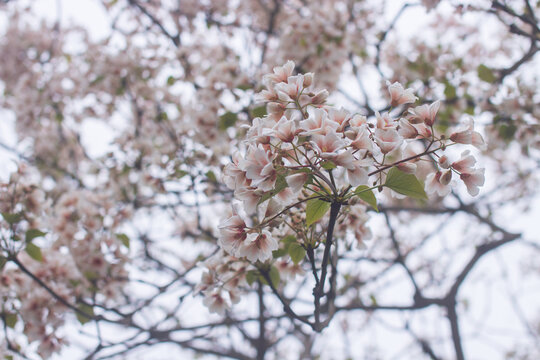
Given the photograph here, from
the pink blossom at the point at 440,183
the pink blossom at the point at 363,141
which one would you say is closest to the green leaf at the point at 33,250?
the pink blossom at the point at 363,141

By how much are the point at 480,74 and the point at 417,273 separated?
4228 millimetres

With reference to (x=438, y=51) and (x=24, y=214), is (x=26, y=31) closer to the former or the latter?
(x=24, y=214)

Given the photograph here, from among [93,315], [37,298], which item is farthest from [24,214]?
[93,315]

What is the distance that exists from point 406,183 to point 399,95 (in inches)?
15.9

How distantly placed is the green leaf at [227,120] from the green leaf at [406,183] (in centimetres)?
214

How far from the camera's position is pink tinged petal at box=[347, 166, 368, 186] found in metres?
1.33

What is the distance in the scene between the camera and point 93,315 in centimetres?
269

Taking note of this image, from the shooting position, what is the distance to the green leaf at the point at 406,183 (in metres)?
1.44

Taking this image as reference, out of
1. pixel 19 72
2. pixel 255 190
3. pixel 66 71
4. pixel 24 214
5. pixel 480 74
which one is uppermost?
pixel 19 72

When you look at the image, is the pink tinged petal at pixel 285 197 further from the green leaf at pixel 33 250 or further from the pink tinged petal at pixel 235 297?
the green leaf at pixel 33 250

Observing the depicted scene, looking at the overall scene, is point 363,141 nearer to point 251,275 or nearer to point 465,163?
point 465,163

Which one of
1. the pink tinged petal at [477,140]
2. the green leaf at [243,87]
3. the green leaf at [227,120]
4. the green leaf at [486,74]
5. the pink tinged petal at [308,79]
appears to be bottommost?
the pink tinged petal at [477,140]

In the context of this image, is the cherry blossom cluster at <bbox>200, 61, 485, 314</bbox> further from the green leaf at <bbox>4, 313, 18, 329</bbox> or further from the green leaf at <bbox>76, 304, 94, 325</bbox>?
the green leaf at <bbox>4, 313, 18, 329</bbox>

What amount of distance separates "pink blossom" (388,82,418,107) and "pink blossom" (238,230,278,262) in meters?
0.72
